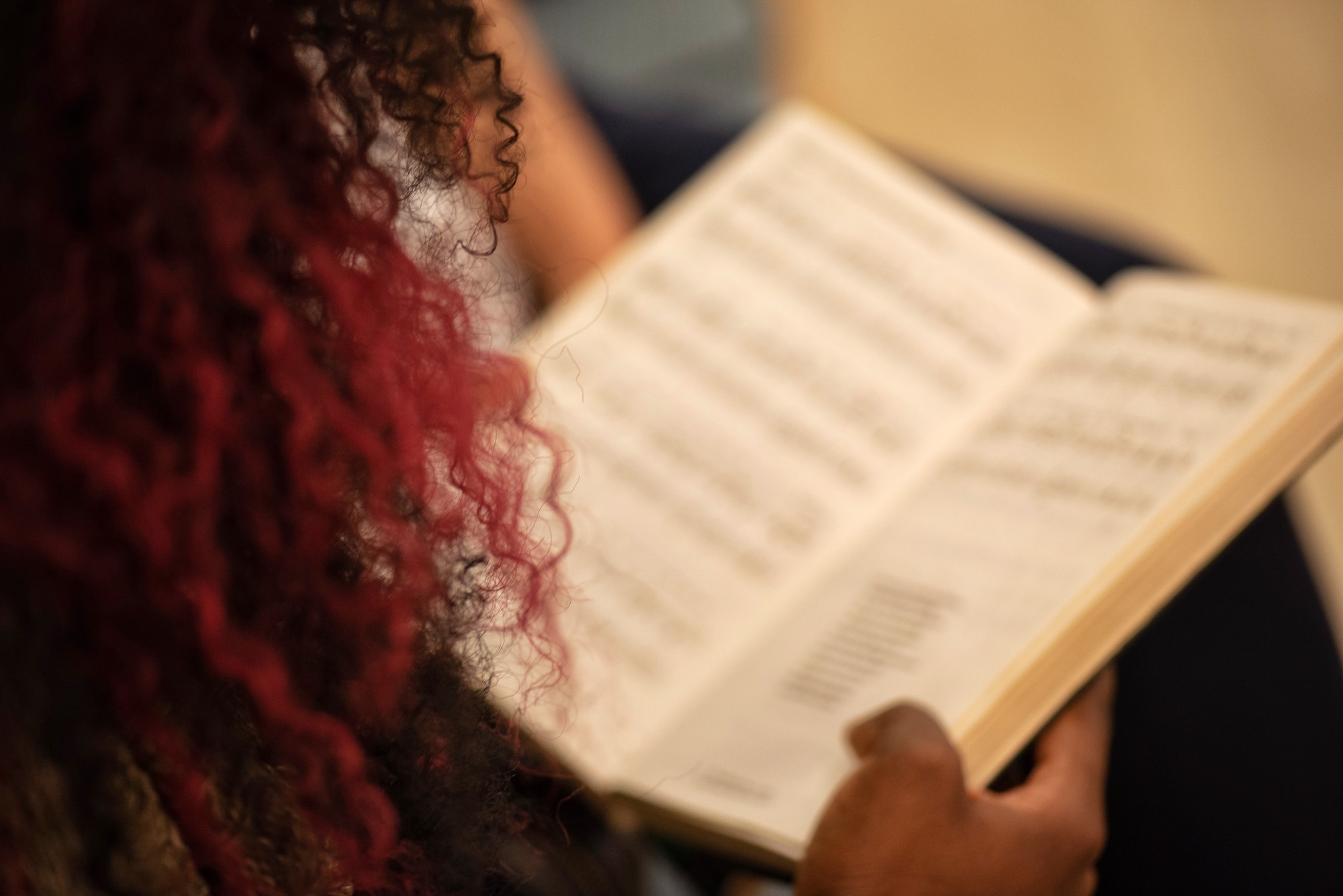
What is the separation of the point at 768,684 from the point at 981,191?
0.47 meters

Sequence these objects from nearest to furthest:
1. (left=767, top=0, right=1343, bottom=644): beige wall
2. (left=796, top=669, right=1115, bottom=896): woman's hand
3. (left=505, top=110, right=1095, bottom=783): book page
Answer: (left=796, top=669, right=1115, bottom=896): woman's hand, (left=505, top=110, right=1095, bottom=783): book page, (left=767, top=0, right=1343, bottom=644): beige wall

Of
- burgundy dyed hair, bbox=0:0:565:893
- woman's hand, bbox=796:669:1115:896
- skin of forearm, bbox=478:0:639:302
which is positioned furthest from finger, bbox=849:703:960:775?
skin of forearm, bbox=478:0:639:302

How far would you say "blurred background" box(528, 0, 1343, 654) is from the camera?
5.33 feet

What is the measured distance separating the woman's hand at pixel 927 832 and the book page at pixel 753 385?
0.57ft

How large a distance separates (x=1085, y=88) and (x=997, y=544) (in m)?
1.66

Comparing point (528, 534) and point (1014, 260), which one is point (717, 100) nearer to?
point (1014, 260)

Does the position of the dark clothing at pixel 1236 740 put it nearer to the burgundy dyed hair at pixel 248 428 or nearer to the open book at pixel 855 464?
the open book at pixel 855 464

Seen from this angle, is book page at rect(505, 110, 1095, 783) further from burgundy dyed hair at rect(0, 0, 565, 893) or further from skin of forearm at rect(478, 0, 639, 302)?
burgundy dyed hair at rect(0, 0, 565, 893)

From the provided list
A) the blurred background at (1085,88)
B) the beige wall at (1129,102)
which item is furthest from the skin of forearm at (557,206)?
the beige wall at (1129,102)

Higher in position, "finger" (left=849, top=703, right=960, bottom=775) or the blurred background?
"finger" (left=849, top=703, right=960, bottom=775)

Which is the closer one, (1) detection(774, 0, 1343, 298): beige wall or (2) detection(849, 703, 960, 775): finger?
(2) detection(849, 703, 960, 775): finger

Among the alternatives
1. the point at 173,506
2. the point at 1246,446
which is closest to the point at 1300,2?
the point at 1246,446

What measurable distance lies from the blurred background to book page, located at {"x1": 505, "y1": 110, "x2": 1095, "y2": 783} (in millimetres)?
786

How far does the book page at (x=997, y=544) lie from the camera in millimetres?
457
